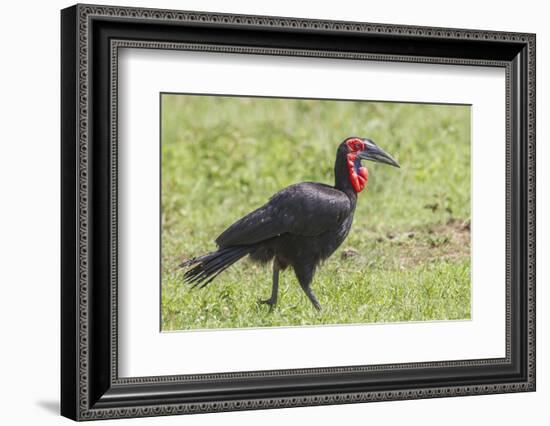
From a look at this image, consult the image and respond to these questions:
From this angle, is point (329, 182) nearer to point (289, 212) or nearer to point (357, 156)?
point (357, 156)

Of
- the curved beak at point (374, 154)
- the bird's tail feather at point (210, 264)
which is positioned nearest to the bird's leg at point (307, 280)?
the bird's tail feather at point (210, 264)

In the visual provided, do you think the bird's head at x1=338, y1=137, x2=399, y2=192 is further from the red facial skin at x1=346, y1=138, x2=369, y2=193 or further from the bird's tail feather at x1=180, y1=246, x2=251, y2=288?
the bird's tail feather at x1=180, y1=246, x2=251, y2=288

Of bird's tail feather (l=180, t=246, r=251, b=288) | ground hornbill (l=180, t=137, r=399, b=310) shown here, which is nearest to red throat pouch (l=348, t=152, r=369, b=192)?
ground hornbill (l=180, t=137, r=399, b=310)

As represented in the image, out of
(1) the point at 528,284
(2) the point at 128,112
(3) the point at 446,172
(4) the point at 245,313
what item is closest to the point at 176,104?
(2) the point at 128,112

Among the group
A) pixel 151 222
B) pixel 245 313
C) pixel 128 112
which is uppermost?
pixel 128 112

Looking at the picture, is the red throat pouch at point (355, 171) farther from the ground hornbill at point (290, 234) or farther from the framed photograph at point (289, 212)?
the ground hornbill at point (290, 234)

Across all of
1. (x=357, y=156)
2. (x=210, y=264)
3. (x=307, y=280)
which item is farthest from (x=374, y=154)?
(x=210, y=264)

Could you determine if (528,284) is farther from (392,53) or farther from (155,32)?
(155,32)
